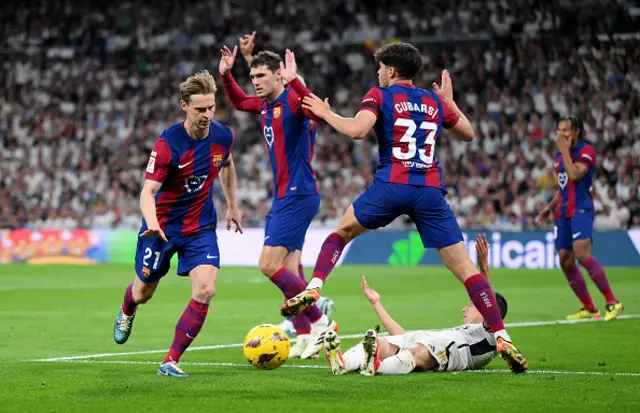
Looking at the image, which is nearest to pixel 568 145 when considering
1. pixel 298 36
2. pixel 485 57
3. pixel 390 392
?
pixel 390 392

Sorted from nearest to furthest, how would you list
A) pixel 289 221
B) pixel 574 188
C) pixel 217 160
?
pixel 217 160, pixel 289 221, pixel 574 188

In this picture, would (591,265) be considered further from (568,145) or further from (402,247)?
(402,247)

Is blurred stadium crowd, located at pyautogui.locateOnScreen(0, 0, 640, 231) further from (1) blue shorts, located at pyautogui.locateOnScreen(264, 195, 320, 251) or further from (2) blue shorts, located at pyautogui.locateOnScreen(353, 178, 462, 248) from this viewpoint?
(2) blue shorts, located at pyautogui.locateOnScreen(353, 178, 462, 248)

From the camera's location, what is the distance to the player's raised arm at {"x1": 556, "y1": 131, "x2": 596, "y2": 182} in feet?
43.4

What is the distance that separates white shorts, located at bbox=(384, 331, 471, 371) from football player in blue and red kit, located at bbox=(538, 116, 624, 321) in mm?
5464

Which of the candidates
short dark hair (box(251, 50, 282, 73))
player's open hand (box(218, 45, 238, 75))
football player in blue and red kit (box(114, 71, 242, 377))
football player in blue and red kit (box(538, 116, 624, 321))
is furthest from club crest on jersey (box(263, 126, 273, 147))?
football player in blue and red kit (box(538, 116, 624, 321))

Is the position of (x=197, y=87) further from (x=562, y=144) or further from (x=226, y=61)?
(x=562, y=144)

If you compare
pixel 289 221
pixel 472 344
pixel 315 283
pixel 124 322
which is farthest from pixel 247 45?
pixel 472 344

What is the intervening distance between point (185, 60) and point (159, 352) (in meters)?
27.9

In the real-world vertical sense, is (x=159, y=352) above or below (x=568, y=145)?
below

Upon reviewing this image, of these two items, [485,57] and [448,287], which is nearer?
[448,287]

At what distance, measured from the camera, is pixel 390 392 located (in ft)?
23.0

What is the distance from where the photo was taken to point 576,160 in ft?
44.5

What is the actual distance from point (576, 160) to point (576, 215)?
0.71 metres
